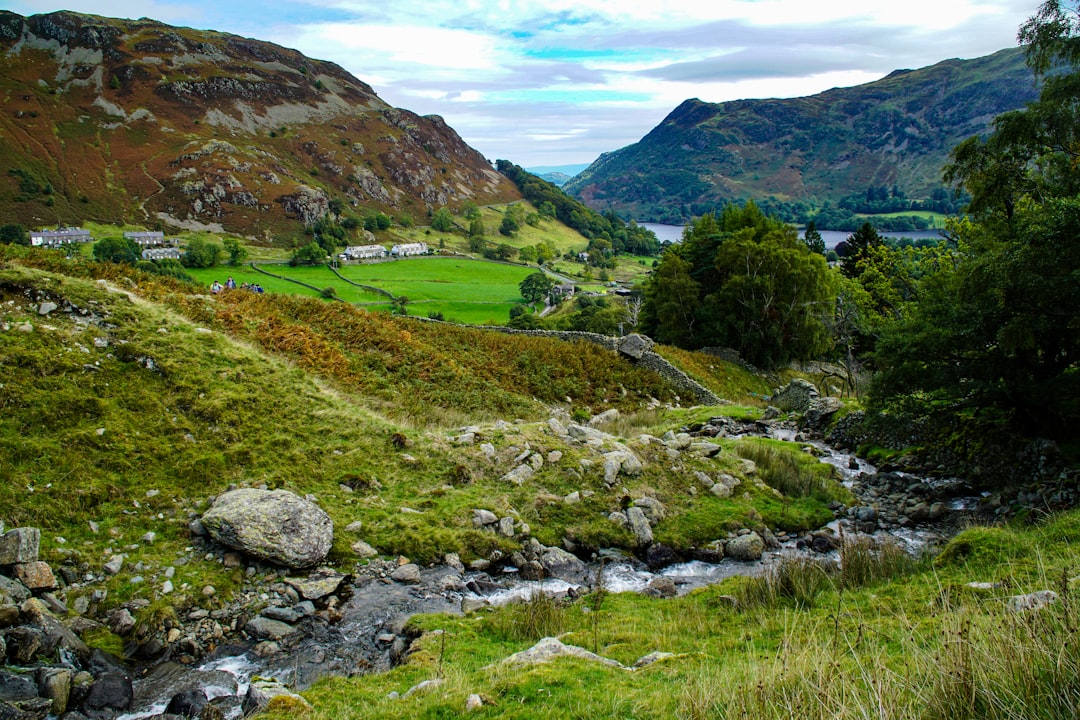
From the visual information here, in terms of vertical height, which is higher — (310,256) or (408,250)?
(408,250)

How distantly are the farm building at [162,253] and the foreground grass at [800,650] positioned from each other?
445 feet

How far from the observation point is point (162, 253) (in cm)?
12662

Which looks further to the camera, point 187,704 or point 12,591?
point 12,591

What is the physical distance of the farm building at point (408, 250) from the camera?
549 ft

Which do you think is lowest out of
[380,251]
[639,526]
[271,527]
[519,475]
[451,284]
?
[639,526]

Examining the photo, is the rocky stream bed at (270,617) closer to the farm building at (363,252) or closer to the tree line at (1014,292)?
the tree line at (1014,292)

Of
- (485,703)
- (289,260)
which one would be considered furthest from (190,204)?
(485,703)

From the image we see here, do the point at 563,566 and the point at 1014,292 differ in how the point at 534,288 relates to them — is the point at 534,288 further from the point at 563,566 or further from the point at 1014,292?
the point at 563,566

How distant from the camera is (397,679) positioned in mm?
7148

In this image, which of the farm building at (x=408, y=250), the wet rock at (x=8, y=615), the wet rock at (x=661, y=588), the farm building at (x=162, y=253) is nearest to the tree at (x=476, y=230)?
the farm building at (x=408, y=250)

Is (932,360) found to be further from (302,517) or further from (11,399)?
(11,399)

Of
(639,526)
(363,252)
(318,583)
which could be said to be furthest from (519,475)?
(363,252)

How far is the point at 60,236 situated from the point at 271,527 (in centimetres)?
15448

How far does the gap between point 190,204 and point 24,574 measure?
182544 millimetres
